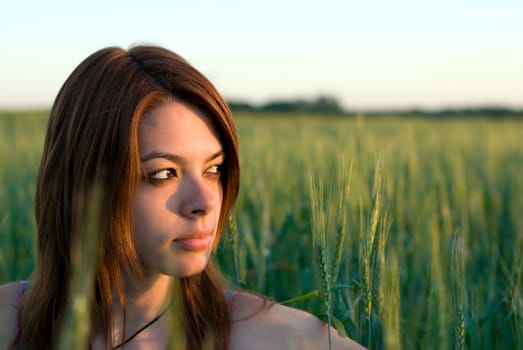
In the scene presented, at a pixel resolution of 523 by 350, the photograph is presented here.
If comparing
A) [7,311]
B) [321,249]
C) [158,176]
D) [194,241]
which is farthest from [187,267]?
[7,311]

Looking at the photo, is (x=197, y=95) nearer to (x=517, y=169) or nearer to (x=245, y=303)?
(x=245, y=303)

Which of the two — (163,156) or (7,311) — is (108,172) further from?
(7,311)

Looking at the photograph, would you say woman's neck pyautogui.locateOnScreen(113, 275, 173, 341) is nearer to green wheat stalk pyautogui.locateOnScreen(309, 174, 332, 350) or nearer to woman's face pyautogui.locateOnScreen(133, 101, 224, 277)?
woman's face pyautogui.locateOnScreen(133, 101, 224, 277)

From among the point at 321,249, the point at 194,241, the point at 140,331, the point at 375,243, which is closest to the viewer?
the point at 321,249

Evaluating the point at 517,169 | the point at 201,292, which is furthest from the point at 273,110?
the point at 201,292

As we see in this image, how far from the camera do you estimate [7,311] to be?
49.0 inches

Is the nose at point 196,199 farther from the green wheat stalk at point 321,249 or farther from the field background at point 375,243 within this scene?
the green wheat stalk at point 321,249

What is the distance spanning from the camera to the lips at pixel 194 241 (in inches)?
40.6

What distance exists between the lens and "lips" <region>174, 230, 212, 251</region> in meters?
1.03

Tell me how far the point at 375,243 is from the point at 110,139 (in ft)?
1.55

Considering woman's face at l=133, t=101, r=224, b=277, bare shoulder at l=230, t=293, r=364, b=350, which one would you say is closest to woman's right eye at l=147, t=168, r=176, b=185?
woman's face at l=133, t=101, r=224, b=277

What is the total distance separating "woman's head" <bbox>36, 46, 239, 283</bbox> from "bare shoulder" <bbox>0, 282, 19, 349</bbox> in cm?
13

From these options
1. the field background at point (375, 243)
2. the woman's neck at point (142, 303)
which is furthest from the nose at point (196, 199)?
the woman's neck at point (142, 303)

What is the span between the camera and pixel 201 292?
1.25 m
